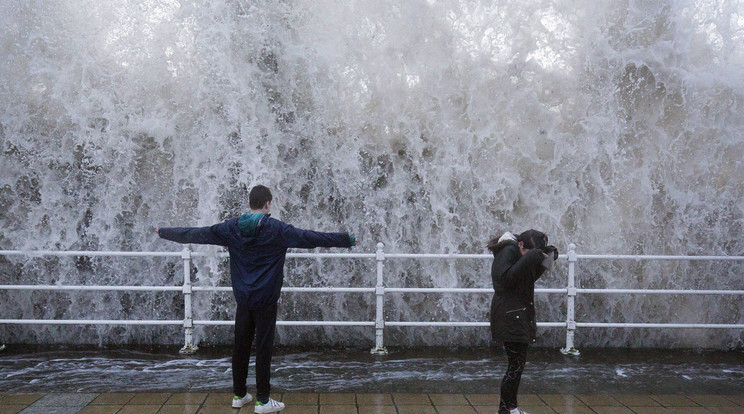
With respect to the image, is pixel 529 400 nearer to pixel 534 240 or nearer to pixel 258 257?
pixel 534 240

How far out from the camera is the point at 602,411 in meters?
4.71

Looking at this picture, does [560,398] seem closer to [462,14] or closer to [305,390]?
[305,390]

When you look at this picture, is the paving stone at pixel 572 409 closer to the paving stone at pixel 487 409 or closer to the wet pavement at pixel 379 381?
the wet pavement at pixel 379 381

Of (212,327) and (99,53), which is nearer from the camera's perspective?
(212,327)

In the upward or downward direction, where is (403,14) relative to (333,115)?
upward

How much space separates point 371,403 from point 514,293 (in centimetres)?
160

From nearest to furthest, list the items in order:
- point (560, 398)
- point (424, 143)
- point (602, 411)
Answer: point (602, 411)
point (560, 398)
point (424, 143)

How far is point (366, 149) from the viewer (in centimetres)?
815

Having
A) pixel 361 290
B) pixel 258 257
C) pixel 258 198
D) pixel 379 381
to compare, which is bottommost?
pixel 379 381

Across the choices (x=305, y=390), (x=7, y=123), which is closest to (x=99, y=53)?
(x=7, y=123)

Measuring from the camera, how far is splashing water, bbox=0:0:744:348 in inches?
312

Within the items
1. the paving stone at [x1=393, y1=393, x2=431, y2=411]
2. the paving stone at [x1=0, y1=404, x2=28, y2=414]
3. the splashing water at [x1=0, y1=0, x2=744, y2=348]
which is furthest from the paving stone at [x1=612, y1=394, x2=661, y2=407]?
the paving stone at [x1=0, y1=404, x2=28, y2=414]

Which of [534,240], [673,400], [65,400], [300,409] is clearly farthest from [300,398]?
[673,400]

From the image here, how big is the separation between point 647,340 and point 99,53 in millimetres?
8627
